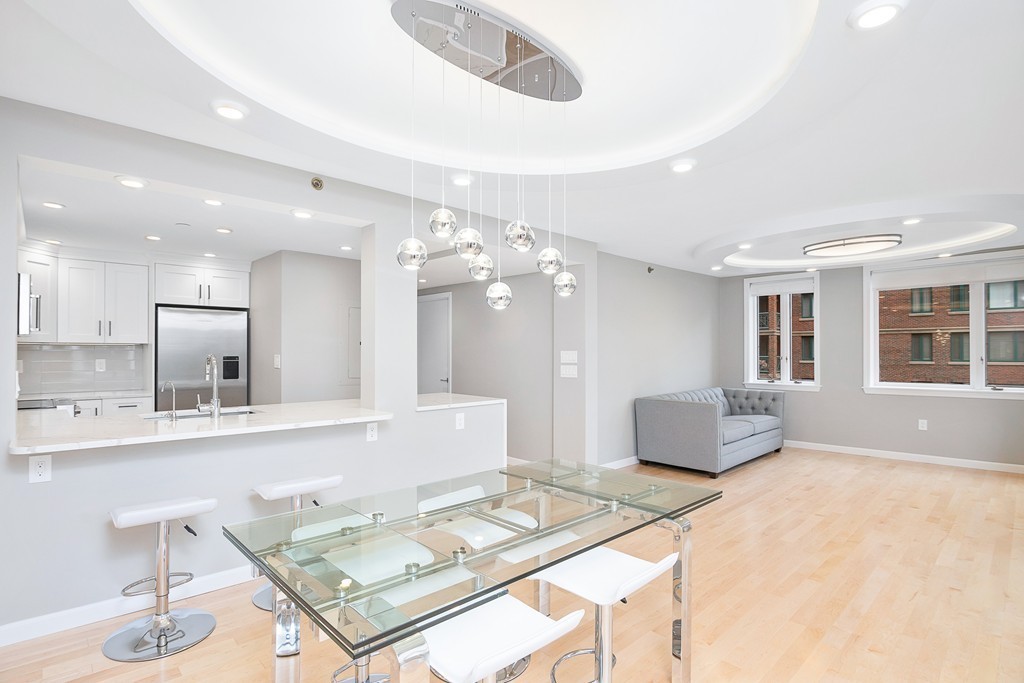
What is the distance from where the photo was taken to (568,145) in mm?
2861

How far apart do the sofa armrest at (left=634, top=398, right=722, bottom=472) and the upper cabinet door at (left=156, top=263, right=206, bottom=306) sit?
488cm

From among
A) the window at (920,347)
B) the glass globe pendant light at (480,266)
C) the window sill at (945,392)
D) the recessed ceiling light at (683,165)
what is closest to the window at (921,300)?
the window at (920,347)

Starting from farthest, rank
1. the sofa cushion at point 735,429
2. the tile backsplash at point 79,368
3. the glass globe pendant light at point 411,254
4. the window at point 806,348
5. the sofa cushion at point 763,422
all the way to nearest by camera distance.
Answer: the window at point 806,348
the sofa cushion at point 763,422
the sofa cushion at point 735,429
the tile backsplash at point 79,368
the glass globe pendant light at point 411,254

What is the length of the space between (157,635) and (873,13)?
3671mm

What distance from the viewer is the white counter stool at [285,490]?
2742 millimetres

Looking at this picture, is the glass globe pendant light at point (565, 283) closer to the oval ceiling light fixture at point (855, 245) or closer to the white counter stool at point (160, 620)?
the white counter stool at point (160, 620)

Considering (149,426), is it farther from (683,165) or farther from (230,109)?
(683,165)

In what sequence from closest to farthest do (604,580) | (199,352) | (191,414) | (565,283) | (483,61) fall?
(604,580) → (483,61) → (565,283) → (191,414) → (199,352)

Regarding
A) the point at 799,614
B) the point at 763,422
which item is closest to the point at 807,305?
the point at 763,422

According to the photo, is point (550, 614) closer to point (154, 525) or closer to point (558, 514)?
point (558, 514)

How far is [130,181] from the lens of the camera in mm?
2656

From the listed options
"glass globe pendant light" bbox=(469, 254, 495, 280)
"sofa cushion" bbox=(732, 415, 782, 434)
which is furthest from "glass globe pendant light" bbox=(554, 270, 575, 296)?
"sofa cushion" bbox=(732, 415, 782, 434)

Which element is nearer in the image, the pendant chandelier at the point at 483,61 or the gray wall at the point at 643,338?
the pendant chandelier at the point at 483,61

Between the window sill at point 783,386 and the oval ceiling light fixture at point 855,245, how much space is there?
6.61 feet
